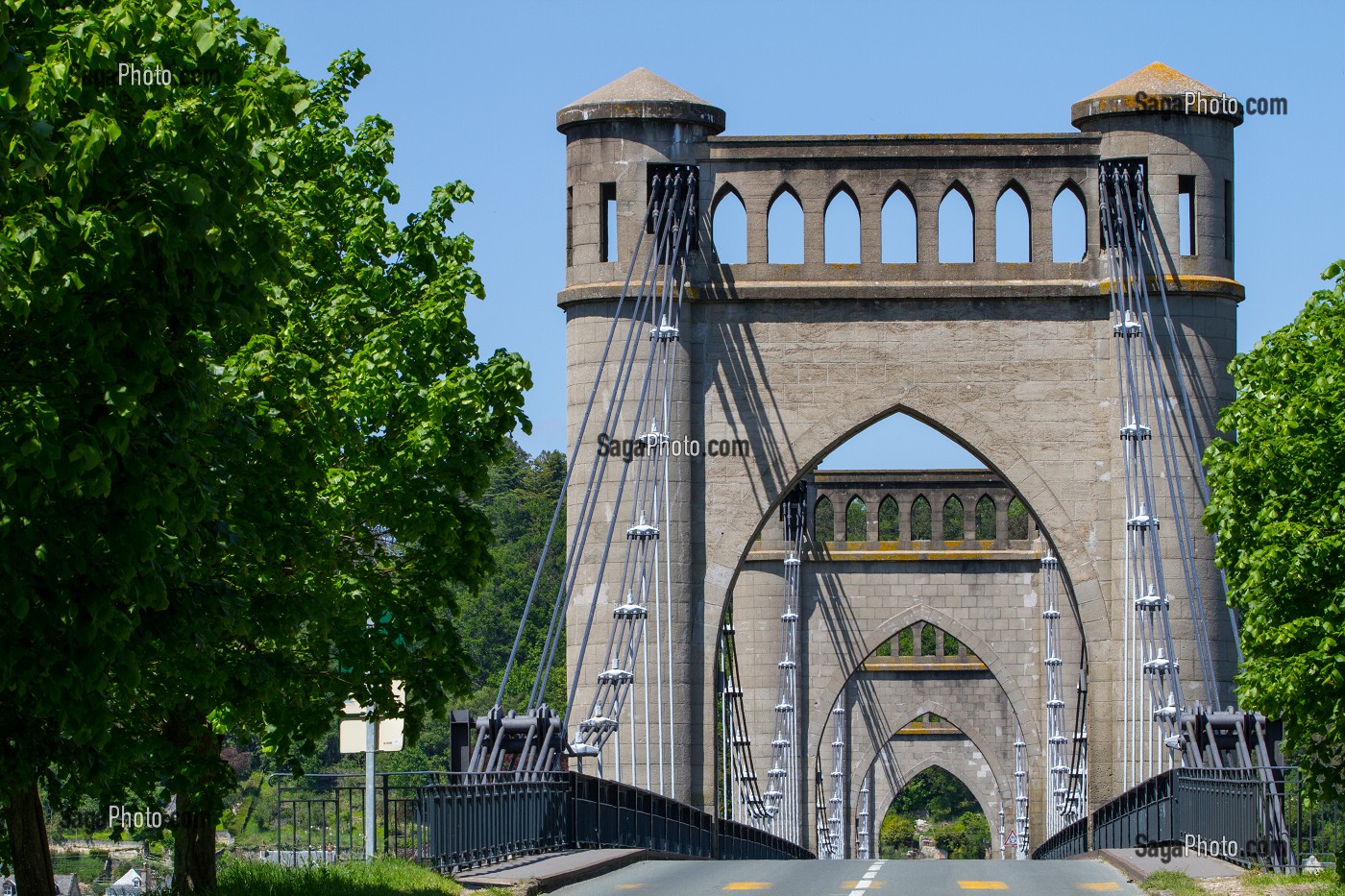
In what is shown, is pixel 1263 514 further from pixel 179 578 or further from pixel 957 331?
pixel 957 331

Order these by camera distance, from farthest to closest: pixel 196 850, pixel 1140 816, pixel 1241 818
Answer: pixel 1140 816, pixel 1241 818, pixel 196 850

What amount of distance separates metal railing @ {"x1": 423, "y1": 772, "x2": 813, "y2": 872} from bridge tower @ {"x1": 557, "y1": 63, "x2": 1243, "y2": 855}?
2275 mm

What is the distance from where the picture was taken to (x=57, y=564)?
6984 mm

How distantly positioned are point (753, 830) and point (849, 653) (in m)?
12.7

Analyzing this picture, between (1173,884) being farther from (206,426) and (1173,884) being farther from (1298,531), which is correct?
(206,426)

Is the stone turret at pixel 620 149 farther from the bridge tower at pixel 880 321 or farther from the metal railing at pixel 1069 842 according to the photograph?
the metal railing at pixel 1069 842

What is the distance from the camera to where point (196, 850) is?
12.1 meters

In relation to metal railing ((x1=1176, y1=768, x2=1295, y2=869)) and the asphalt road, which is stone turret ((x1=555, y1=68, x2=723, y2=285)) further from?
metal railing ((x1=1176, y1=768, x2=1295, y2=869))

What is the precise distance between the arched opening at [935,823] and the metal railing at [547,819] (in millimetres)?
60189

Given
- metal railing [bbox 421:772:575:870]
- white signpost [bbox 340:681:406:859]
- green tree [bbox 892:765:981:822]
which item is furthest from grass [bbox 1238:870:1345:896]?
green tree [bbox 892:765:981:822]

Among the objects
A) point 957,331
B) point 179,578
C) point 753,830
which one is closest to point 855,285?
point 957,331

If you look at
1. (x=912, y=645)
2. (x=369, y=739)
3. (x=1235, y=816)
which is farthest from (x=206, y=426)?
(x=912, y=645)

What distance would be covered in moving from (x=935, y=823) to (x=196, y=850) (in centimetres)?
9621

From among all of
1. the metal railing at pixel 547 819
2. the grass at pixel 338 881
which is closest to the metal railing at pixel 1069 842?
the metal railing at pixel 547 819
